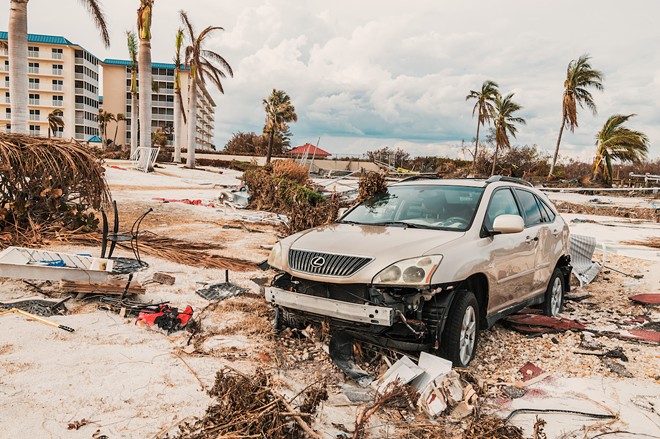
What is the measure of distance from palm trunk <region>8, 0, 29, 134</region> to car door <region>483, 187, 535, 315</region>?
14.1 metres

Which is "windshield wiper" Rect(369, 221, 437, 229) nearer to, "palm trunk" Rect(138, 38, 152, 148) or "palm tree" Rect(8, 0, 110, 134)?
"palm tree" Rect(8, 0, 110, 134)

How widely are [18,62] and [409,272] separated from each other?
52.3 ft

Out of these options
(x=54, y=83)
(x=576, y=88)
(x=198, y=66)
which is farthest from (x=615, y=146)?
(x=54, y=83)

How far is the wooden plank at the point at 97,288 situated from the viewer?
217 inches

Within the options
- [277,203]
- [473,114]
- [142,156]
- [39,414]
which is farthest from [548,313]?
[473,114]

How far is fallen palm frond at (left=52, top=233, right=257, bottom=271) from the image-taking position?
7.77m

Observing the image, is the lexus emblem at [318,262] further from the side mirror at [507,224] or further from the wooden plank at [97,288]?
the wooden plank at [97,288]

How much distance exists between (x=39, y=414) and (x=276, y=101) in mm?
53378

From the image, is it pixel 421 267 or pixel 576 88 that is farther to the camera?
pixel 576 88

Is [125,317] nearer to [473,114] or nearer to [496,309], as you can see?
[496,309]

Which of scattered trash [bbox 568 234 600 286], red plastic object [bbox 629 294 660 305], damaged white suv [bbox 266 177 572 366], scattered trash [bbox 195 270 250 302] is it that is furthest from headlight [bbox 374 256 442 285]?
scattered trash [bbox 568 234 600 286]

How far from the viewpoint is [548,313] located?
19.6 feet

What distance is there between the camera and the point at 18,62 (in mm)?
15156

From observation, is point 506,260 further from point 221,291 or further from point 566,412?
point 221,291
